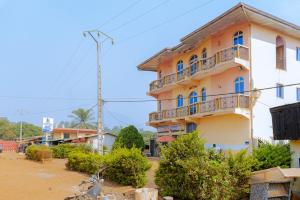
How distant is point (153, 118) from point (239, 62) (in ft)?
47.7

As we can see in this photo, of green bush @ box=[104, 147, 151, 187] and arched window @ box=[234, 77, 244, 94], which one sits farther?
arched window @ box=[234, 77, 244, 94]

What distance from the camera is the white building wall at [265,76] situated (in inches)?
918

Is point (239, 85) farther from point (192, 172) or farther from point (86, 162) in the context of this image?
point (192, 172)

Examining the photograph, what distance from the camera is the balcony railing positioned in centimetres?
2308

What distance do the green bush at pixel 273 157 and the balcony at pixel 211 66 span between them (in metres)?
9.91

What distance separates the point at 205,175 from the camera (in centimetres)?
1188

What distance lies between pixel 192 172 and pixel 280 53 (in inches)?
693

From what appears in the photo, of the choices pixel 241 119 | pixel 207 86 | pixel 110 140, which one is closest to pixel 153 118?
pixel 207 86

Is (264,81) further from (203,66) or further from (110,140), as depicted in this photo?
(110,140)

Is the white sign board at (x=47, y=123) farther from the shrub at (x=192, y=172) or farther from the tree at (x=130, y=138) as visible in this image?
the shrub at (x=192, y=172)

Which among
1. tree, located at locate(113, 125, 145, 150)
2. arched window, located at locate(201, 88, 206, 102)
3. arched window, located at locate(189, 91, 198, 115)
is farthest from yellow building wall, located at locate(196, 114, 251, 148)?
tree, located at locate(113, 125, 145, 150)

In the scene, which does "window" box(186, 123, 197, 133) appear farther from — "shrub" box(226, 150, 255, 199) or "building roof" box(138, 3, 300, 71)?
"shrub" box(226, 150, 255, 199)

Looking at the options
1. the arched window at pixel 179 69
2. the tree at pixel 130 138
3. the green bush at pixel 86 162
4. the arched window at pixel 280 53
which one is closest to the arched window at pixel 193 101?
the arched window at pixel 179 69

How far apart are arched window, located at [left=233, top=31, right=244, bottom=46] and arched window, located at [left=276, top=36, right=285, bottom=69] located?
311 cm
